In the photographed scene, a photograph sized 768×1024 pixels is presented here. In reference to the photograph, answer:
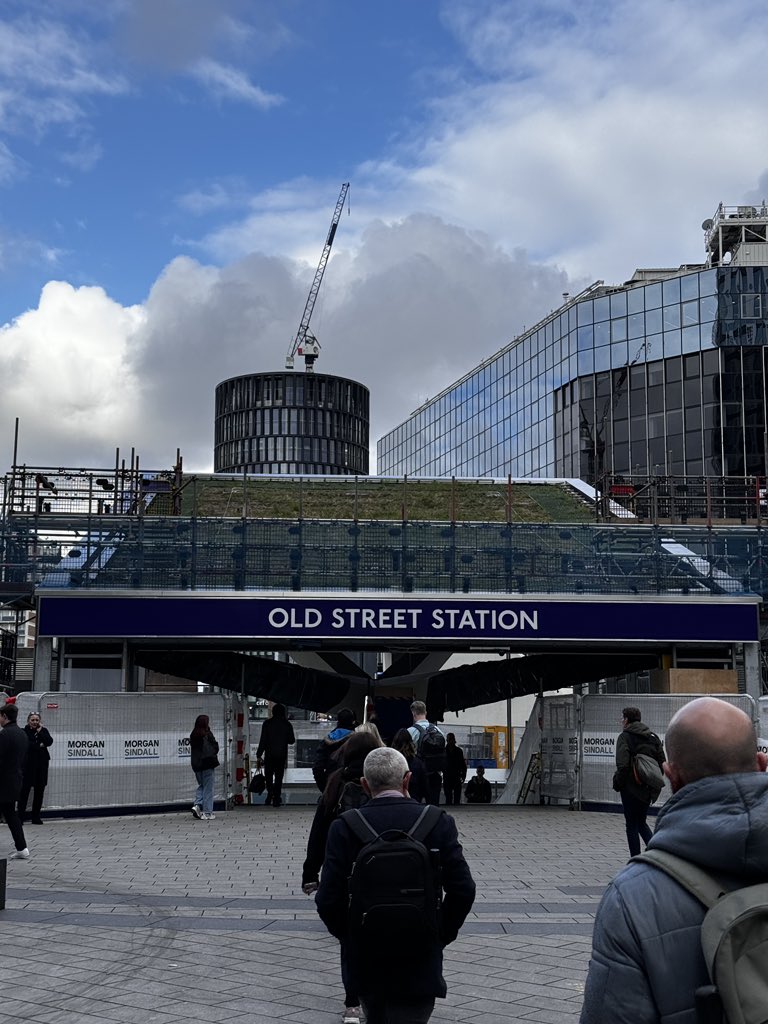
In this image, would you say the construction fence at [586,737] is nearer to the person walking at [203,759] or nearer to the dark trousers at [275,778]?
the dark trousers at [275,778]

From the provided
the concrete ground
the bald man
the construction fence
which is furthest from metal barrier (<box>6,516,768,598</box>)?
the bald man

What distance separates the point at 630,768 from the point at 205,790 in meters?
7.86

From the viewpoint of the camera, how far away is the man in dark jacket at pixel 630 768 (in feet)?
38.2

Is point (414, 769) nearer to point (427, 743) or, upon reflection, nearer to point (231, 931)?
point (231, 931)

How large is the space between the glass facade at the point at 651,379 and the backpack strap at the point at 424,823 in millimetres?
49528

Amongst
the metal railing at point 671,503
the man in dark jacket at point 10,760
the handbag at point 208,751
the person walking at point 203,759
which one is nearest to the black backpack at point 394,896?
the man in dark jacket at point 10,760

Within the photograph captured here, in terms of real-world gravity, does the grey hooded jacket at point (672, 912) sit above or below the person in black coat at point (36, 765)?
above

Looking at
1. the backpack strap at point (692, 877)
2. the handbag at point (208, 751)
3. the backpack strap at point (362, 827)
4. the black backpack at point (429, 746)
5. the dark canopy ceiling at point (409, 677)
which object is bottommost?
the handbag at point (208, 751)

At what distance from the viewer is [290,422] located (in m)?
156

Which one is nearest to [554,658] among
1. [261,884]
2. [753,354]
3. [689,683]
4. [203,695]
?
[689,683]

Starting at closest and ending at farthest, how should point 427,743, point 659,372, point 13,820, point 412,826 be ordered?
1. point 412,826
2. point 13,820
3. point 427,743
4. point 659,372

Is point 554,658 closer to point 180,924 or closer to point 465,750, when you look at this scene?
point 465,750

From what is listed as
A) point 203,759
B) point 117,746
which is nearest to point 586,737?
point 203,759

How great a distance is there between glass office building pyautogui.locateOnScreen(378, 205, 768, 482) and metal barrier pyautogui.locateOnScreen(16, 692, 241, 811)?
4019cm
